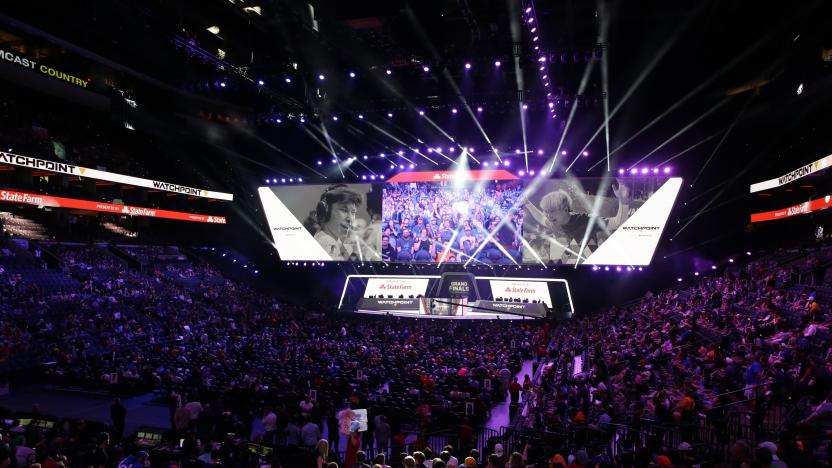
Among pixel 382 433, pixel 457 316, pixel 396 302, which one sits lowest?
pixel 382 433

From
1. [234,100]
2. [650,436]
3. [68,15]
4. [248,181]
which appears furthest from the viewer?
[248,181]

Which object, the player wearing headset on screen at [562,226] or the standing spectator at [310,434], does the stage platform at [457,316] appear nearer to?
the player wearing headset on screen at [562,226]

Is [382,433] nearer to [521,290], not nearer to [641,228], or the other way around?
[521,290]

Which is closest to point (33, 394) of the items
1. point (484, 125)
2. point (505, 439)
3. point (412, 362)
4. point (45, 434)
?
point (45, 434)

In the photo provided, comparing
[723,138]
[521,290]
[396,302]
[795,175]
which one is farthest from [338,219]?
[795,175]

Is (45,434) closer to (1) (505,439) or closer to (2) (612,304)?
(1) (505,439)

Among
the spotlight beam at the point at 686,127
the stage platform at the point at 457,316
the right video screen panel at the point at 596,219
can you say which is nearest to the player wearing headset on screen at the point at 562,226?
the right video screen panel at the point at 596,219

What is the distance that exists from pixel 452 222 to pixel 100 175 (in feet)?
65.3

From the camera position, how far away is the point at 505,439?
9.08 meters

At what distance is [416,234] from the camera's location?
3109cm

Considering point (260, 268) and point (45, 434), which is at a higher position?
point (260, 268)

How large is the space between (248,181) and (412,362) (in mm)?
24122

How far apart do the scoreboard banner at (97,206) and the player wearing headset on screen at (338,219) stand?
9.46m

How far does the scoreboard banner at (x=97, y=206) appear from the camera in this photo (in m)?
25.2
